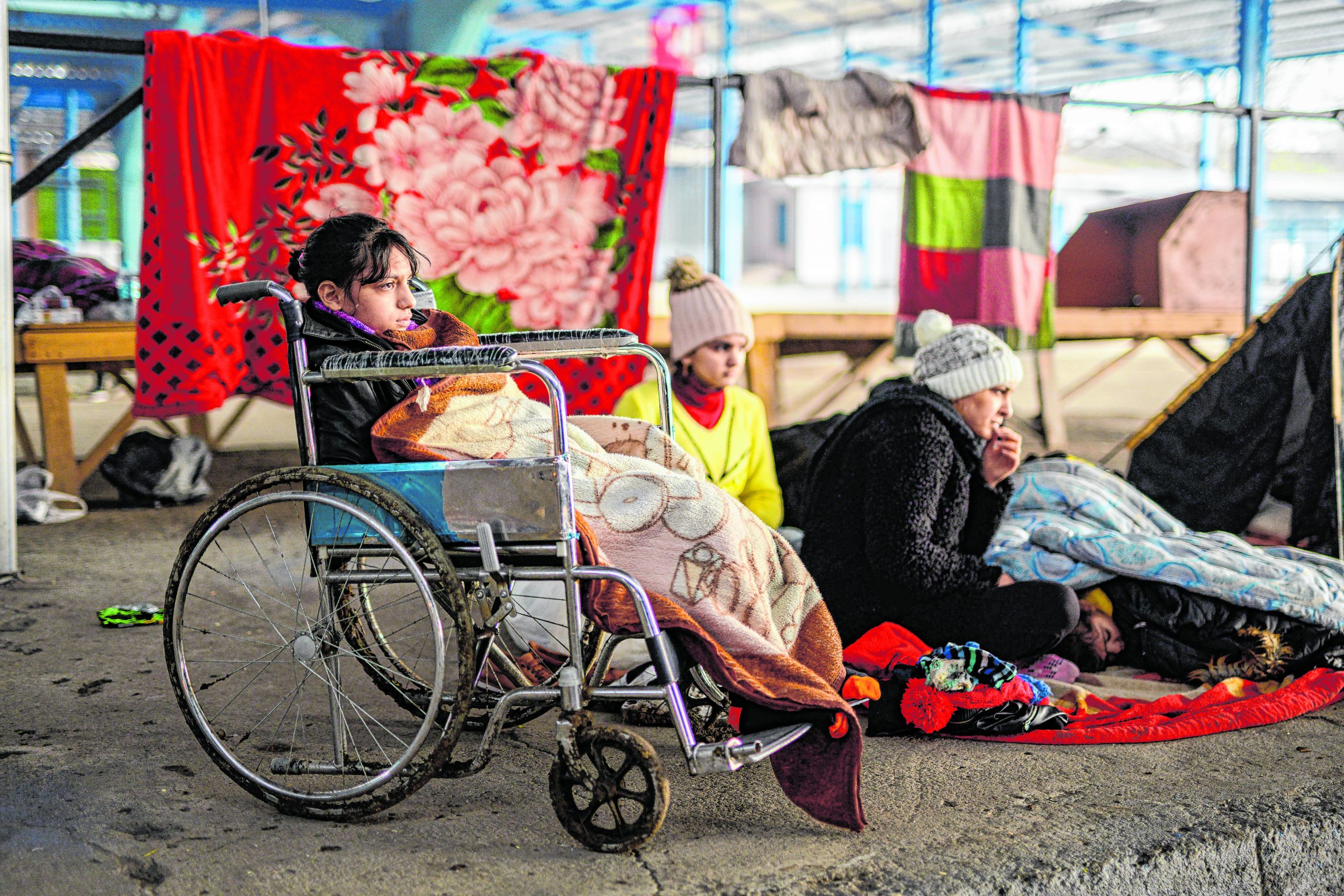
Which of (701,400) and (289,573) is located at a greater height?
(701,400)

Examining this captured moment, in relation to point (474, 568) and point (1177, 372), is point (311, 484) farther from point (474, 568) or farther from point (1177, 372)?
point (1177, 372)

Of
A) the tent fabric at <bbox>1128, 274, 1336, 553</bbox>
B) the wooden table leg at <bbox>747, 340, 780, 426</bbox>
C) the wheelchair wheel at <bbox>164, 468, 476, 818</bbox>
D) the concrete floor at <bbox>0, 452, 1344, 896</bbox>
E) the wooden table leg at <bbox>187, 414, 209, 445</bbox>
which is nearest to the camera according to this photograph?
the concrete floor at <bbox>0, 452, 1344, 896</bbox>

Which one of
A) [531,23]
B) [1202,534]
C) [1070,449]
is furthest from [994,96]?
[531,23]

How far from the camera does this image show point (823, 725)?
2.13 meters

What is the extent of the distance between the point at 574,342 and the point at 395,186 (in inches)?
90.4

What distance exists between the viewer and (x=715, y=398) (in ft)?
12.3

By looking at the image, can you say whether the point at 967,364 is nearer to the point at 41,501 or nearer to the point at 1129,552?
the point at 1129,552

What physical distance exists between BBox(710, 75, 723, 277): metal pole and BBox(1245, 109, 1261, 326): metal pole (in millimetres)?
2871

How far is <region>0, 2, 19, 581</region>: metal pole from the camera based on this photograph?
384 cm

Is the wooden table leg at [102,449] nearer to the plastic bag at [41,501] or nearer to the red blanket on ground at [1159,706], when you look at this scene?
the plastic bag at [41,501]

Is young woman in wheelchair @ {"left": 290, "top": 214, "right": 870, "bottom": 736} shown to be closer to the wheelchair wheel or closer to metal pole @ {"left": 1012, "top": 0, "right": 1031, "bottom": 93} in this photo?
the wheelchair wheel

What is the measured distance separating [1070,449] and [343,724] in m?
6.23

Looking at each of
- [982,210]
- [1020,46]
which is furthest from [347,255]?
[1020,46]

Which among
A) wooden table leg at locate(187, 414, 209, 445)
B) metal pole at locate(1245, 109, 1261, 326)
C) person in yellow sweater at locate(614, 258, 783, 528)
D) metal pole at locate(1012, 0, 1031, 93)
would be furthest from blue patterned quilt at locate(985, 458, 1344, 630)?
metal pole at locate(1012, 0, 1031, 93)
